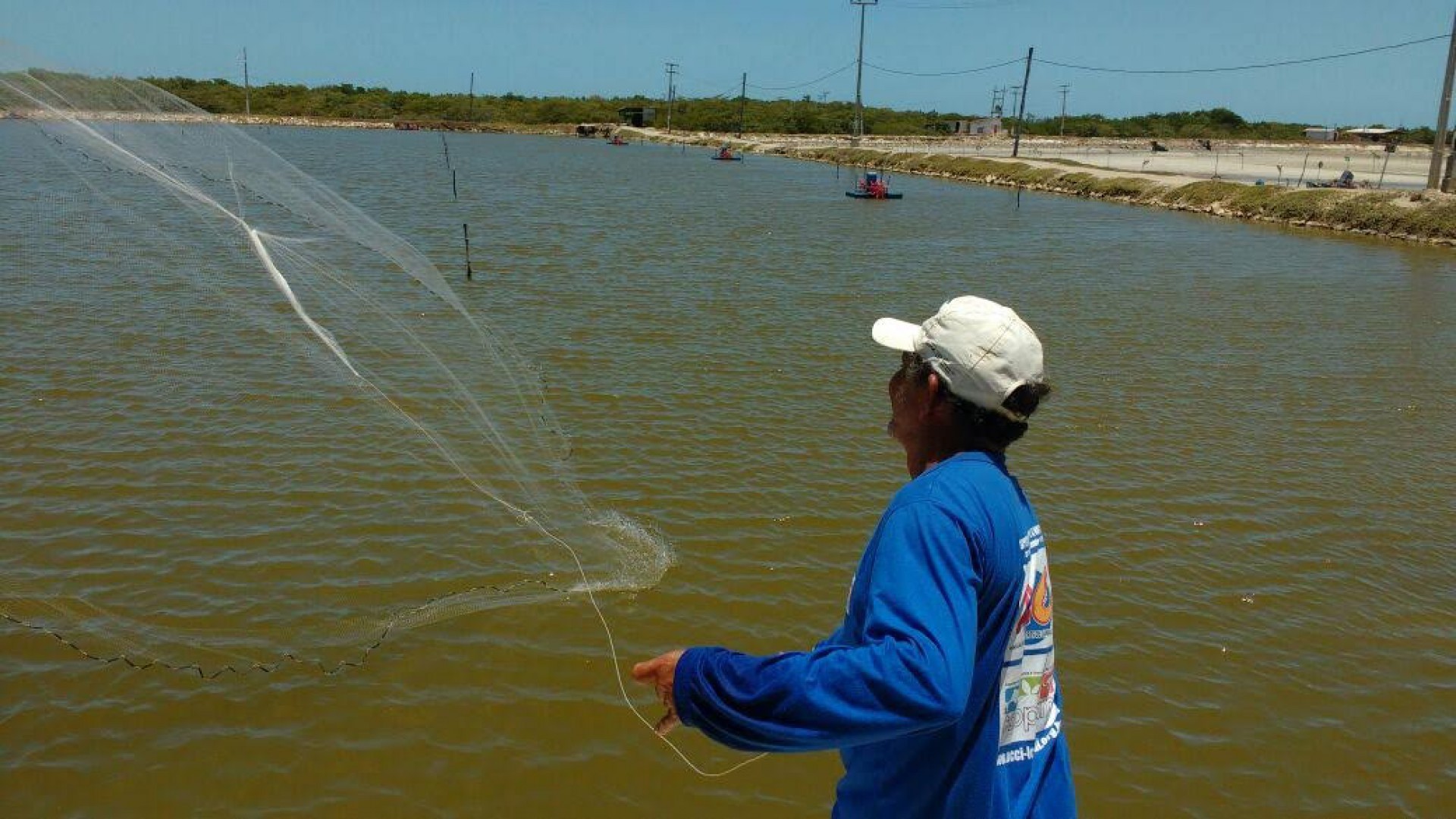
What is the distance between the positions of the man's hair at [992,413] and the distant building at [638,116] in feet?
453

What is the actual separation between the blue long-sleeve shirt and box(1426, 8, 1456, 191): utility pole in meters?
38.3

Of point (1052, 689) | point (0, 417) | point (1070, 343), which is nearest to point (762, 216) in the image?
point (1070, 343)

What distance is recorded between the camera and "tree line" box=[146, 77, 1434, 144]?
413 ft

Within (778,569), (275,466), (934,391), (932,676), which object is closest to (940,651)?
(932,676)

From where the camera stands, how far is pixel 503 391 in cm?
753

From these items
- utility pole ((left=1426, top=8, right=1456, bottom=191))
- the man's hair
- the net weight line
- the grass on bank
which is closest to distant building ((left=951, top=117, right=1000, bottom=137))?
the grass on bank

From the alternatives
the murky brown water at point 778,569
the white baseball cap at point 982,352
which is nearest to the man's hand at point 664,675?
the white baseball cap at point 982,352

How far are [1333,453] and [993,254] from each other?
16610 mm

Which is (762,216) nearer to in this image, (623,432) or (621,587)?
(623,432)

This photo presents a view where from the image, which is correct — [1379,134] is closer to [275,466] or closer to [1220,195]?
[1220,195]

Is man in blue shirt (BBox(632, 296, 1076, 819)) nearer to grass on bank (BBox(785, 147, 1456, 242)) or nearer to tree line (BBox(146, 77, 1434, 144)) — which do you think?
grass on bank (BBox(785, 147, 1456, 242))

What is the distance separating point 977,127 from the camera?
124 meters

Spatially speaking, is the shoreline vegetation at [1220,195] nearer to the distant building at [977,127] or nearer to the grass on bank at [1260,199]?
the grass on bank at [1260,199]

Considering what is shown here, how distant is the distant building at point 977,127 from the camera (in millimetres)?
120875
